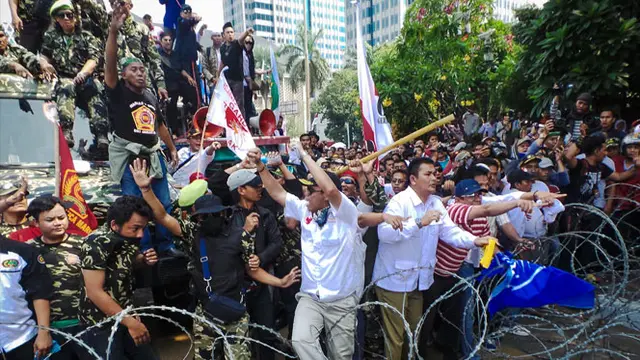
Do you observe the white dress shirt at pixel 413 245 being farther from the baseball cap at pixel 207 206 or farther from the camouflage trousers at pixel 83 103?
the camouflage trousers at pixel 83 103

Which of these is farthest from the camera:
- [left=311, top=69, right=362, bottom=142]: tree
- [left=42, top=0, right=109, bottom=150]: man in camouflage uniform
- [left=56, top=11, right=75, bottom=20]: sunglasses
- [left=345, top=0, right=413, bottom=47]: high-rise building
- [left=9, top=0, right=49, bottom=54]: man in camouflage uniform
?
[left=345, top=0, right=413, bottom=47]: high-rise building

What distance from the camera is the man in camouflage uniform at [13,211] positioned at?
3827 mm

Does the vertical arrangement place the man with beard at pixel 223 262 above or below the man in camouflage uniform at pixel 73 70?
below

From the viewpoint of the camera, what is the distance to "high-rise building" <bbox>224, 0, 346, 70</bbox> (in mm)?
133250

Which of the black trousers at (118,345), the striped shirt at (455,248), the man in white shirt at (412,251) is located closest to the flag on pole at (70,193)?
the black trousers at (118,345)

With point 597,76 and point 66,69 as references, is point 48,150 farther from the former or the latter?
point 597,76

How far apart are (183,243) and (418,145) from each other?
A: 26.4ft

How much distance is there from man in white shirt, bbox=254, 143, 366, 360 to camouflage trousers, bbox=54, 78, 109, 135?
3823mm

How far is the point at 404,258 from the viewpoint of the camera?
13.7ft

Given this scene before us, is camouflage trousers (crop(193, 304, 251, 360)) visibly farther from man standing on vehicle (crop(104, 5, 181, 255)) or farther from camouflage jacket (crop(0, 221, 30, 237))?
man standing on vehicle (crop(104, 5, 181, 255))

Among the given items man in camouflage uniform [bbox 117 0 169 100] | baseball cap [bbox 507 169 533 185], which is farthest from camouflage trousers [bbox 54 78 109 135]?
baseball cap [bbox 507 169 533 185]

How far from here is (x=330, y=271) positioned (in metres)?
3.78

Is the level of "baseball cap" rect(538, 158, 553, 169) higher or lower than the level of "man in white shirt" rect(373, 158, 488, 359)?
higher

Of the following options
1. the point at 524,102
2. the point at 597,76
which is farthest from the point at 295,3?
the point at 597,76
